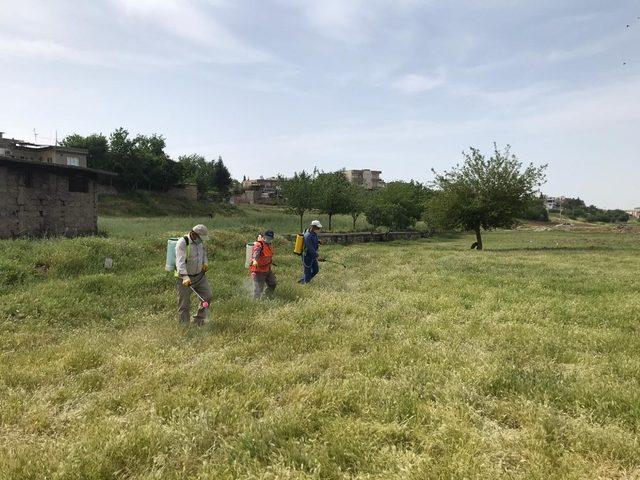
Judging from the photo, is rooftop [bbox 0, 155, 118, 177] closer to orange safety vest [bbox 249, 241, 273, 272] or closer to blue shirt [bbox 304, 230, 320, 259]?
blue shirt [bbox 304, 230, 320, 259]

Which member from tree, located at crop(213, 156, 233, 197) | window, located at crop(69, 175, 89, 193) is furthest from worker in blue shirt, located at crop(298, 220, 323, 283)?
tree, located at crop(213, 156, 233, 197)

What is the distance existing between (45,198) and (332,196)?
28.1 metres

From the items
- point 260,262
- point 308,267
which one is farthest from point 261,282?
point 308,267

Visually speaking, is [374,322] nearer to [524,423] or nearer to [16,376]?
[524,423]

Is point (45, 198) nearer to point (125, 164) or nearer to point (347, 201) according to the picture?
point (347, 201)

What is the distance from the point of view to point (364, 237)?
1540 inches

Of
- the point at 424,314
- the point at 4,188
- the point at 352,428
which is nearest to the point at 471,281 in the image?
the point at 424,314

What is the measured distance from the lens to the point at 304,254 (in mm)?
14258

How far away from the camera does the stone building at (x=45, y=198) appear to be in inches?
932

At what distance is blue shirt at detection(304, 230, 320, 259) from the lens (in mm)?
13977

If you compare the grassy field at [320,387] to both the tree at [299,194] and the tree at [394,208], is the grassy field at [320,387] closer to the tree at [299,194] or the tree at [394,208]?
the tree at [394,208]

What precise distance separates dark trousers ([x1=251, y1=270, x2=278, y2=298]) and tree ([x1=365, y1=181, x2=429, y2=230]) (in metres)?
35.7

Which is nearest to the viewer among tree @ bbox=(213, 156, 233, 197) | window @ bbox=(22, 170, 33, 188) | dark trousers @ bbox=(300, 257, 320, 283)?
dark trousers @ bbox=(300, 257, 320, 283)

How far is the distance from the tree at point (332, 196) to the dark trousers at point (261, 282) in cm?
3593
